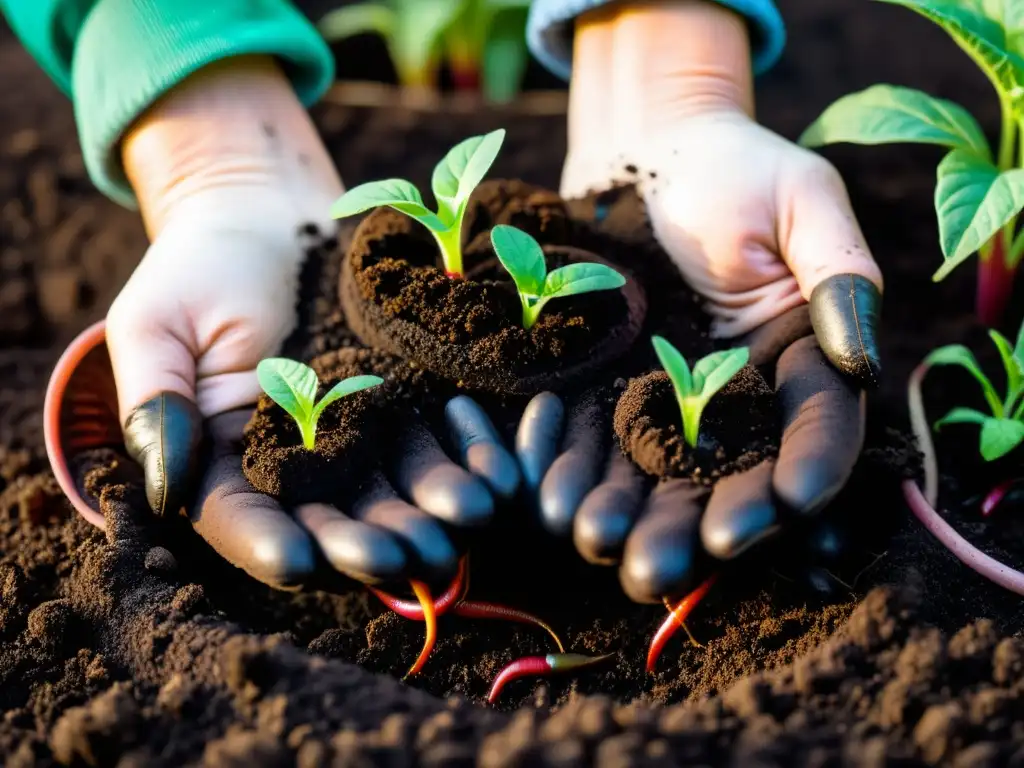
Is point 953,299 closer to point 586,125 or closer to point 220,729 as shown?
point 586,125

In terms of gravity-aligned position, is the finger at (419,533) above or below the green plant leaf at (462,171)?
below

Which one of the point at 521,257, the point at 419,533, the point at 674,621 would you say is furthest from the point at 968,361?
the point at 419,533

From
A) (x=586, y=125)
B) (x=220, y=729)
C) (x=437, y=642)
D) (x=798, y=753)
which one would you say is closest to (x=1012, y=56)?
(x=586, y=125)

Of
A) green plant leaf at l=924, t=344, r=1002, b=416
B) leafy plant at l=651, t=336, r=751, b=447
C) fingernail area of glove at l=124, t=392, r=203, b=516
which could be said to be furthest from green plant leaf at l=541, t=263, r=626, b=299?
green plant leaf at l=924, t=344, r=1002, b=416

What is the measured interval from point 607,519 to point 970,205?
0.85 metres

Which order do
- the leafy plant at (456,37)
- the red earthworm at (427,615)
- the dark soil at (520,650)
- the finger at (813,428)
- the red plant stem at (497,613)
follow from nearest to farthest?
the dark soil at (520,650), the finger at (813,428), the red earthworm at (427,615), the red plant stem at (497,613), the leafy plant at (456,37)

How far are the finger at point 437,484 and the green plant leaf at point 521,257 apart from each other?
11.5 inches

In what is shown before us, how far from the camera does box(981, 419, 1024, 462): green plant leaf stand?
1494 millimetres

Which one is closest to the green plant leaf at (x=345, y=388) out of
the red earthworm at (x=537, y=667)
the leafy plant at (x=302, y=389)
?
the leafy plant at (x=302, y=389)

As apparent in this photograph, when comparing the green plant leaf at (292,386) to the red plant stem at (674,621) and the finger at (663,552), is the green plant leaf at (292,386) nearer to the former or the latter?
the finger at (663,552)

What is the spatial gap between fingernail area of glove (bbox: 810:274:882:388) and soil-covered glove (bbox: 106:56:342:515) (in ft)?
3.17

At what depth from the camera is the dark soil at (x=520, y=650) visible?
1.08 metres

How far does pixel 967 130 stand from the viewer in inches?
68.1

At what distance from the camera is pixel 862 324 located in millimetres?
1373
